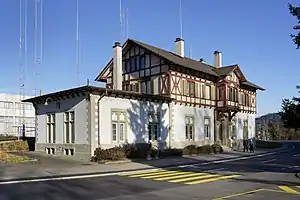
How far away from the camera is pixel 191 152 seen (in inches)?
1342

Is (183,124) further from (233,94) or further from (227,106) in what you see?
(233,94)

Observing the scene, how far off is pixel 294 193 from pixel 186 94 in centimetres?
2493

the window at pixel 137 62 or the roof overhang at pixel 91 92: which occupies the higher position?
the window at pixel 137 62

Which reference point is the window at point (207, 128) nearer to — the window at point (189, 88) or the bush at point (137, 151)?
the window at point (189, 88)

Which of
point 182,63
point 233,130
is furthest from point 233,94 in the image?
point 182,63

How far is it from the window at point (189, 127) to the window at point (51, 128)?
43.0 feet

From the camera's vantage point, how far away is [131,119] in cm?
3067

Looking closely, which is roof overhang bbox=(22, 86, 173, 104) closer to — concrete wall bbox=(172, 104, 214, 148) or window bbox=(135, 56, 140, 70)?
concrete wall bbox=(172, 104, 214, 148)

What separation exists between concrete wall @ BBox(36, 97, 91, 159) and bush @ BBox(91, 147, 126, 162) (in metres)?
0.79

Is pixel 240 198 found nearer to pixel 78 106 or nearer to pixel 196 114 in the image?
pixel 78 106

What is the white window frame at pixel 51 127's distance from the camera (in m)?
31.9

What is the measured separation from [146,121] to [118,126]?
3495 millimetres

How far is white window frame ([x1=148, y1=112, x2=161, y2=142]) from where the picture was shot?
3259cm

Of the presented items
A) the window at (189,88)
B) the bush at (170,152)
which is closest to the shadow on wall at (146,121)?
the bush at (170,152)
